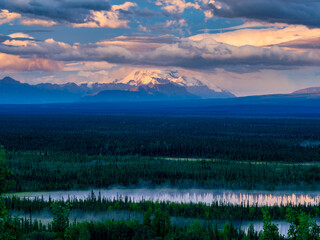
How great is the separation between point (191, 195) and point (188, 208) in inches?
292

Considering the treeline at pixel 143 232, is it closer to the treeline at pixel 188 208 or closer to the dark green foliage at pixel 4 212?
the treeline at pixel 188 208

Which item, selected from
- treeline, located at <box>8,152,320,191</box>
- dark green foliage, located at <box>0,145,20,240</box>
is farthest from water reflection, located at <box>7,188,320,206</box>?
dark green foliage, located at <box>0,145,20,240</box>

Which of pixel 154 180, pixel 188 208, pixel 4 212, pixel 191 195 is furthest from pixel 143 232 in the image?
pixel 154 180

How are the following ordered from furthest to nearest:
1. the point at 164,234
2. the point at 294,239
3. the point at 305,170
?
the point at 305,170 → the point at 164,234 → the point at 294,239

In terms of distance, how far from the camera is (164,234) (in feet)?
82.9

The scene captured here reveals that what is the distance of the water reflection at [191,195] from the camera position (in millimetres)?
36953

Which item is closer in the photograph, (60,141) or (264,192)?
(264,192)

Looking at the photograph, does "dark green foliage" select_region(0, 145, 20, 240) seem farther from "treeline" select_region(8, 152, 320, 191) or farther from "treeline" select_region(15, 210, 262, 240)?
"treeline" select_region(8, 152, 320, 191)

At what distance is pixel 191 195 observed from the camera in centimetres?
3894

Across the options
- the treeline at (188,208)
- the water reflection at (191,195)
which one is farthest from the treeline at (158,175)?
the treeline at (188,208)

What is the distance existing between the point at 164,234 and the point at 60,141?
184 feet

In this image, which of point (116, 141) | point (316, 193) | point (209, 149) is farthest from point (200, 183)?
point (116, 141)

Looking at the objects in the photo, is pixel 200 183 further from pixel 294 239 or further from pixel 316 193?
pixel 294 239

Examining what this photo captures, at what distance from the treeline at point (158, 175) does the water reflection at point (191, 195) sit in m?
1.61
